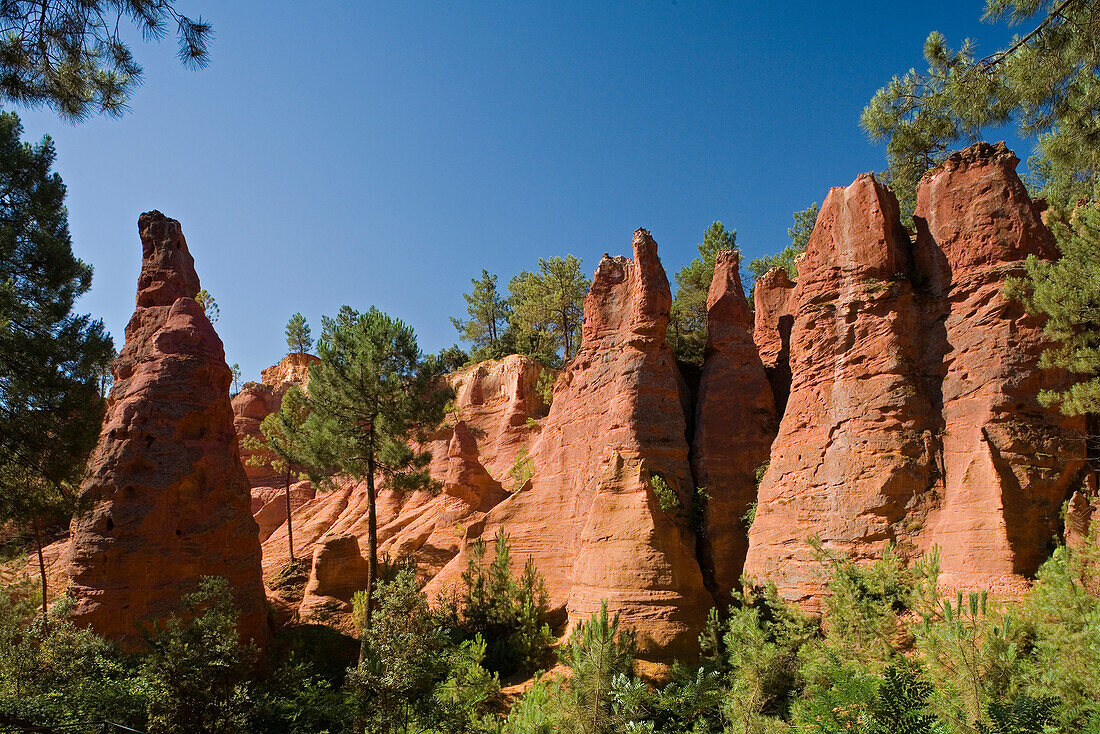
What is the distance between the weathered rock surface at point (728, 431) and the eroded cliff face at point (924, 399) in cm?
165

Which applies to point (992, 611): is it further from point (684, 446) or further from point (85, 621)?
point (85, 621)

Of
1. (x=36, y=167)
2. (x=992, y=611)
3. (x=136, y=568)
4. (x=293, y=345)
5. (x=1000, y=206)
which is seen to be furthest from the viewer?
(x=293, y=345)

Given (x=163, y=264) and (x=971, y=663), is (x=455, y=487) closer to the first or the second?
(x=163, y=264)

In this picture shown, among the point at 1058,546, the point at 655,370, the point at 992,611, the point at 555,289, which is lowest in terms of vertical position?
the point at 992,611

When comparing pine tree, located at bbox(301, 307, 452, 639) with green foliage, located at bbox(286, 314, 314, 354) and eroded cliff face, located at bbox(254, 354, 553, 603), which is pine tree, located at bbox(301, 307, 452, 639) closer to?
eroded cliff face, located at bbox(254, 354, 553, 603)

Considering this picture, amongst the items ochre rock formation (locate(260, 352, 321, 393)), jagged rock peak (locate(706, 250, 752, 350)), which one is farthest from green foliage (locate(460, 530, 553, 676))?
ochre rock formation (locate(260, 352, 321, 393))

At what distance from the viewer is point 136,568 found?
18.0m

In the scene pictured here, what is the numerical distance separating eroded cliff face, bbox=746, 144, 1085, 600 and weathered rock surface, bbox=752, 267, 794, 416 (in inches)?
166

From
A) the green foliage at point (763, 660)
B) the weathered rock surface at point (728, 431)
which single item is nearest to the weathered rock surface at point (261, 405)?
the weathered rock surface at point (728, 431)

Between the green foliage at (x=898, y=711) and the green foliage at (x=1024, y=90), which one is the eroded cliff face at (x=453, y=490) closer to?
the green foliage at (x=898, y=711)

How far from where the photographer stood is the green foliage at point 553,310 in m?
44.7

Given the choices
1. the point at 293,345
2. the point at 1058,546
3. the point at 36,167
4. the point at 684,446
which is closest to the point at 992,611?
the point at 1058,546

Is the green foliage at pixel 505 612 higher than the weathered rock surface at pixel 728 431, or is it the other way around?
the weathered rock surface at pixel 728 431

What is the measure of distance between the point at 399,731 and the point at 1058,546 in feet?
44.5
